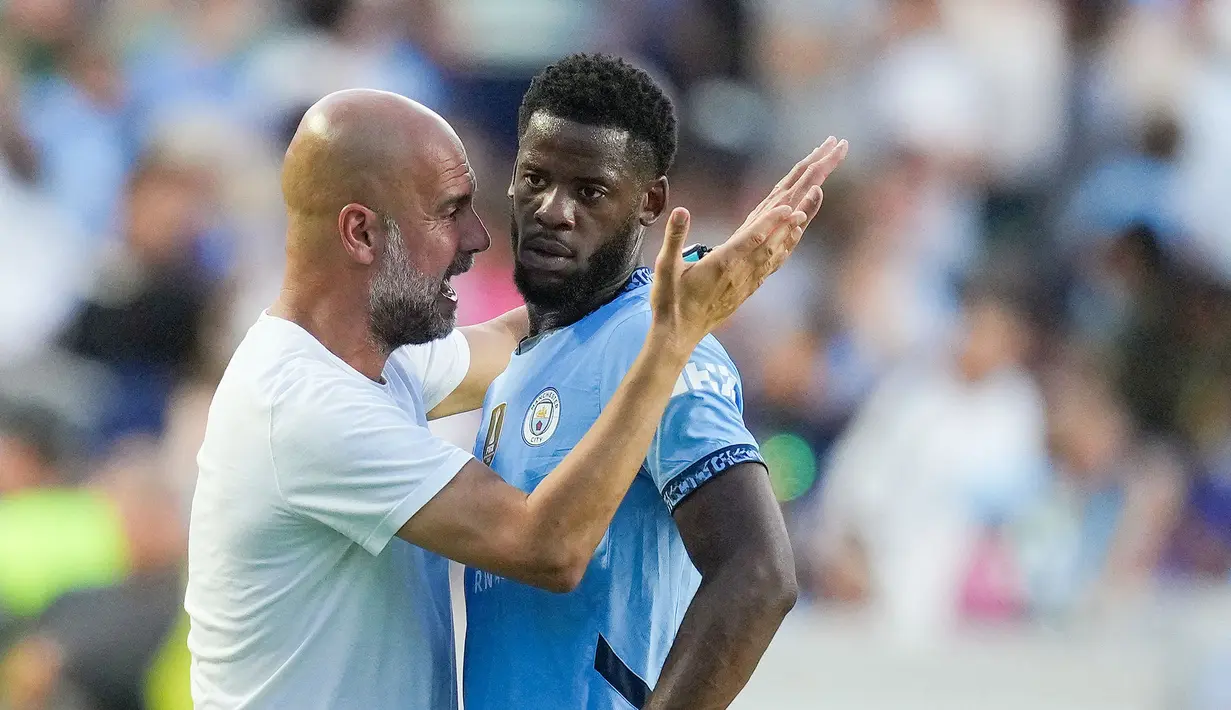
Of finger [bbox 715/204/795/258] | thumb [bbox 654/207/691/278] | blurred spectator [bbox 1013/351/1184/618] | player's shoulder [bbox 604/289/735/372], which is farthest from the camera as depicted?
Result: blurred spectator [bbox 1013/351/1184/618]

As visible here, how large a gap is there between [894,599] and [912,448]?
0.75 meters

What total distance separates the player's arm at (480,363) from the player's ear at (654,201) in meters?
0.73

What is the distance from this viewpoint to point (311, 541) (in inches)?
122

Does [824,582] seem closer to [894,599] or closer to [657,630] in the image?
[894,599]

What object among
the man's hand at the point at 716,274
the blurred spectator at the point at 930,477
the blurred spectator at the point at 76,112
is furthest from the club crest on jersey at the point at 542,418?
the blurred spectator at the point at 76,112

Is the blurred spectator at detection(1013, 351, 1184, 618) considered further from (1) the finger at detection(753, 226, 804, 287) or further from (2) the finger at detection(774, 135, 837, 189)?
(1) the finger at detection(753, 226, 804, 287)

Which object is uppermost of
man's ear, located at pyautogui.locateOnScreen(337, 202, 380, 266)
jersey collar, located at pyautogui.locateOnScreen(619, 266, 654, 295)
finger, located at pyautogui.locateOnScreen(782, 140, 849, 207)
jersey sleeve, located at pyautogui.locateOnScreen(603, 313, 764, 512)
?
finger, located at pyautogui.locateOnScreen(782, 140, 849, 207)

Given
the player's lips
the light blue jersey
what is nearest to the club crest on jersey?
the light blue jersey

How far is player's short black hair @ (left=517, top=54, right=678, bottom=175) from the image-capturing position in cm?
312

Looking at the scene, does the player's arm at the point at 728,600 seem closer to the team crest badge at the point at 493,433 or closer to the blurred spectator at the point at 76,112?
the team crest badge at the point at 493,433

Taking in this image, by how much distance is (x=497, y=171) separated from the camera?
827 cm

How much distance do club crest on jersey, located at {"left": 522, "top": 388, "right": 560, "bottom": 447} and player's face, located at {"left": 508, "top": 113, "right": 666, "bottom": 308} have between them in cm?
21

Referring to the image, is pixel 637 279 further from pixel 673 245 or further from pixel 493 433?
pixel 673 245

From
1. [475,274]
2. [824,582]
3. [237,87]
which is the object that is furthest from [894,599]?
[237,87]
